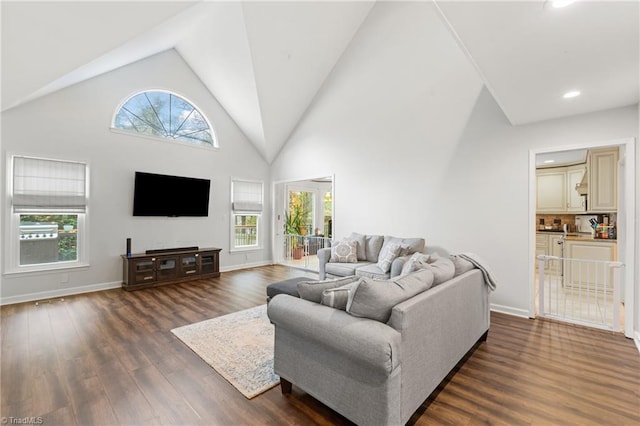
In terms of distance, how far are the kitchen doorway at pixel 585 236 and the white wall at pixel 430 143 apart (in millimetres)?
230

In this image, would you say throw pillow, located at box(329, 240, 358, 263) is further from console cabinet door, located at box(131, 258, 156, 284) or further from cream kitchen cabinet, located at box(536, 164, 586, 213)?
cream kitchen cabinet, located at box(536, 164, 586, 213)

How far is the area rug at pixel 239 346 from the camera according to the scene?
235 centimetres

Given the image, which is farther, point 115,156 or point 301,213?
point 301,213

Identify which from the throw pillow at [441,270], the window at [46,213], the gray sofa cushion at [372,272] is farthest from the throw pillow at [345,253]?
the window at [46,213]

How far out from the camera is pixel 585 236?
569 centimetres

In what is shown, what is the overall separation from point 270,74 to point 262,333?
4.56 meters

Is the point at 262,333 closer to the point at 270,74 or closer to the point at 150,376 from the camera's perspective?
the point at 150,376

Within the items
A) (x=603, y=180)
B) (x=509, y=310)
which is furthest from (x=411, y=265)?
(x=603, y=180)

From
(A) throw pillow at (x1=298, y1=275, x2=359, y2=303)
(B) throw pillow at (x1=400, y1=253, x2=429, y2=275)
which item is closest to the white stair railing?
(B) throw pillow at (x1=400, y1=253, x2=429, y2=275)

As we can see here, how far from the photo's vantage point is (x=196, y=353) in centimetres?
278

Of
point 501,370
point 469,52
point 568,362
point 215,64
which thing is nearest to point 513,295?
point 568,362

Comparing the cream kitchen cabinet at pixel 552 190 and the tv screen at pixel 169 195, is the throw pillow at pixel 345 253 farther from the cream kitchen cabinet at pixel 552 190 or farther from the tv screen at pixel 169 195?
the cream kitchen cabinet at pixel 552 190

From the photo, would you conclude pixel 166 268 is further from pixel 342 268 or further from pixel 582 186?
pixel 582 186

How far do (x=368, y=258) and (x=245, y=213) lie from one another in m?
3.54
